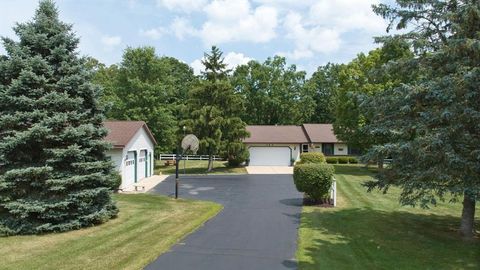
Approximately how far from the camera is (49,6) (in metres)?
13.0

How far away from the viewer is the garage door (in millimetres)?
41125

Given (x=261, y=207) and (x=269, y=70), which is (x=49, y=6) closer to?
(x=261, y=207)

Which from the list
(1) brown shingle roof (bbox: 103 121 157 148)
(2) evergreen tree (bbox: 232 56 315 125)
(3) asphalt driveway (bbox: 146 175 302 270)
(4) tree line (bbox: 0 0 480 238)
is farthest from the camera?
(2) evergreen tree (bbox: 232 56 315 125)

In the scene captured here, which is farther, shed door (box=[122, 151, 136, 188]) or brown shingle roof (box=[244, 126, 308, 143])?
brown shingle roof (box=[244, 126, 308, 143])

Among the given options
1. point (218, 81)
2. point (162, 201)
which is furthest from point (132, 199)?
point (218, 81)

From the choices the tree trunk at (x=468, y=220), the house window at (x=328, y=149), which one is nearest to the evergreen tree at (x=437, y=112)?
the tree trunk at (x=468, y=220)

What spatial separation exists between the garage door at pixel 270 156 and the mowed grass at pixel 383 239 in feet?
79.9

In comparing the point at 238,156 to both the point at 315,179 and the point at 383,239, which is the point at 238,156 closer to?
the point at 315,179

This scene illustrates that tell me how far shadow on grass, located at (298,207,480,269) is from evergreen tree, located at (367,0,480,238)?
43.1 inches

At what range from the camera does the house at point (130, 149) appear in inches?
944

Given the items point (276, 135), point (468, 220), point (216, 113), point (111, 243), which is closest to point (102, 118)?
point (111, 243)

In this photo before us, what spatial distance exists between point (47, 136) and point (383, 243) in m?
9.74

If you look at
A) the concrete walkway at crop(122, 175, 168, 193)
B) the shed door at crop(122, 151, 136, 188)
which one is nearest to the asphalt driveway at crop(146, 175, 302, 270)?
the concrete walkway at crop(122, 175, 168, 193)

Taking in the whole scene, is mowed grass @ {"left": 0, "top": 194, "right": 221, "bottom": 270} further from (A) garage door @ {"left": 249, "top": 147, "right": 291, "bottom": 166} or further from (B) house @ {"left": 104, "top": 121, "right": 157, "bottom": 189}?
(A) garage door @ {"left": 249, "top": 147, "right": 291, "bottom": 166}
